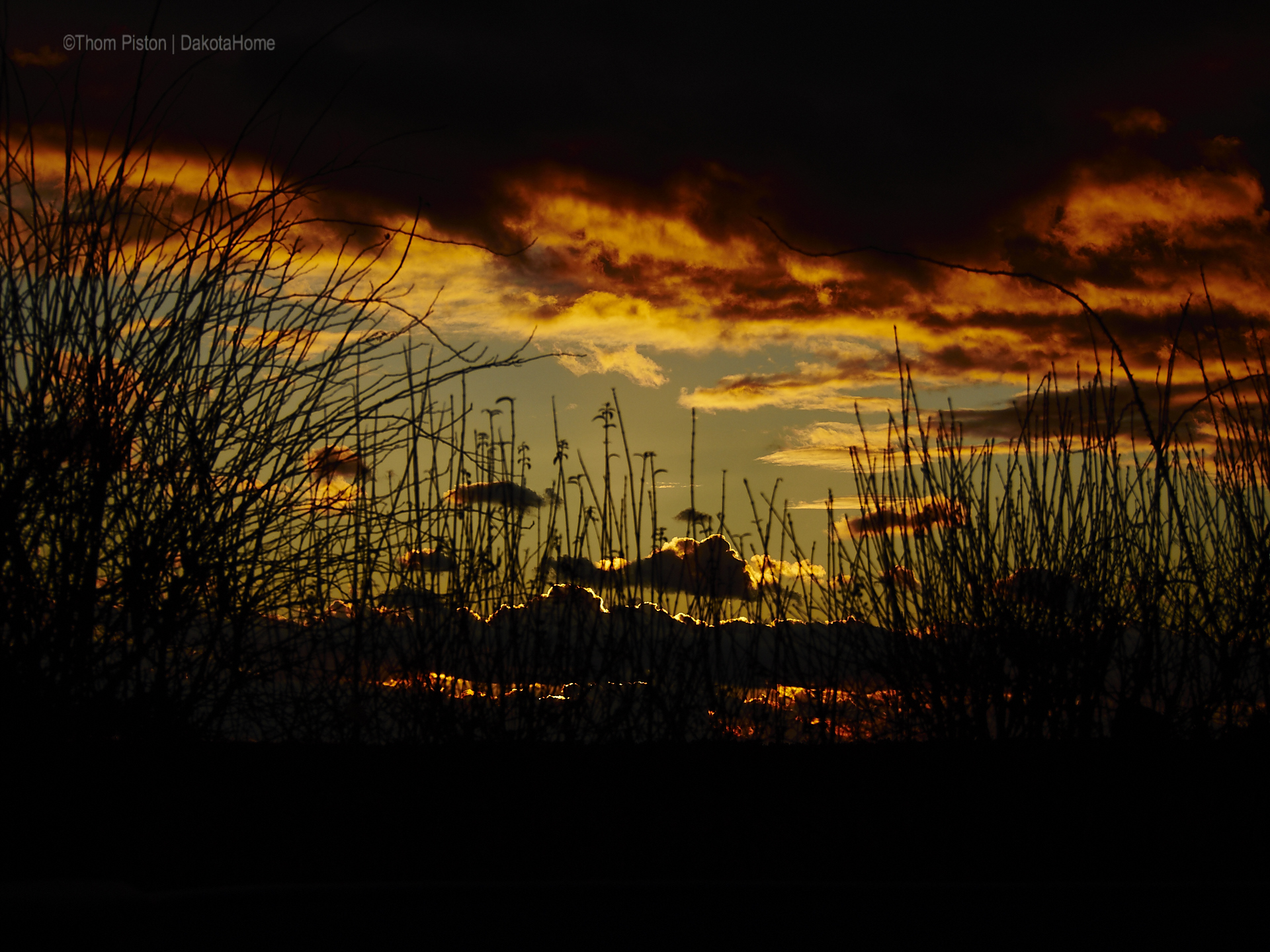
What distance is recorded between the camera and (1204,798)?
2.62m

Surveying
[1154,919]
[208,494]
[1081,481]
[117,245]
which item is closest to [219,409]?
[208,494]

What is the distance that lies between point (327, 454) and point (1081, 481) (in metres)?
2.58

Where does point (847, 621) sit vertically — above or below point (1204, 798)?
above

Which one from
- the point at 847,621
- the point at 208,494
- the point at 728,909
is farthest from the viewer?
the point at 847,621

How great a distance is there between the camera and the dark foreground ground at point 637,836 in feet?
4.35

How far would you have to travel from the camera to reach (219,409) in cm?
225

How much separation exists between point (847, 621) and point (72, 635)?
2540mm

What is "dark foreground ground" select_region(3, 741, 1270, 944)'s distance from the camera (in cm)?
133

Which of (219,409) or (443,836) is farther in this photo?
(219,409)

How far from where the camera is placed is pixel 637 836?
2.08 metres

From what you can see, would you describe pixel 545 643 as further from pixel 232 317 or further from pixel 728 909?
pixel 728 909

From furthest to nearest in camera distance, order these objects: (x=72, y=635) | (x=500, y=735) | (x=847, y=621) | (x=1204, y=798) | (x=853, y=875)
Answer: (x=847, y=621) < (x=500, y=735) < (x=1204, y=798) < (x=72, y=635) < (x=853, y=875)

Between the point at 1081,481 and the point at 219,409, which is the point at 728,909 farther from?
the point at 1081,481

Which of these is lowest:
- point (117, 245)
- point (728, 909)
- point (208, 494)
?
point (728, 909)
